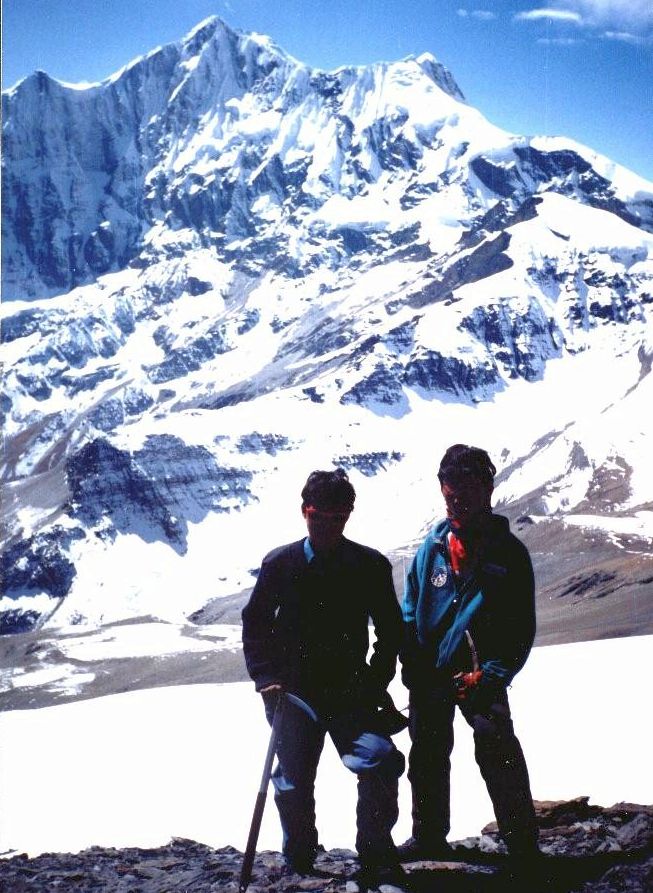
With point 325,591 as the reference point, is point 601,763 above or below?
below

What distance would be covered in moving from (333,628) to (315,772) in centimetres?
106

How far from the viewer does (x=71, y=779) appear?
1307 cm

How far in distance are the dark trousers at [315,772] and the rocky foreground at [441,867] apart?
0.30 meters

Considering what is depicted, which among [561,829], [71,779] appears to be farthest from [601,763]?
[71,779]

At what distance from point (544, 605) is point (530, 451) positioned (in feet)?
384

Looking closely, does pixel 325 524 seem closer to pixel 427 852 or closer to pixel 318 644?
pixel 318 644

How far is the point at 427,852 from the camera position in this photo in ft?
24.8

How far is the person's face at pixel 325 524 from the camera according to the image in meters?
7.54

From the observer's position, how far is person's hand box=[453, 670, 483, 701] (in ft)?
23.8

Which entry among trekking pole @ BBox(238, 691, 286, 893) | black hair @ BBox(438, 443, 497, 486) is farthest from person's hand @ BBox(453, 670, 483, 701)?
black hair @ BBox(438, 443, 497, 486)

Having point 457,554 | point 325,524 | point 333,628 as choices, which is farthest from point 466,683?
point 325,524

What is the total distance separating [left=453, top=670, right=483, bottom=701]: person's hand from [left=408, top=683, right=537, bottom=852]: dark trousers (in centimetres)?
8

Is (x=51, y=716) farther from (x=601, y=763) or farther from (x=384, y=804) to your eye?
(x=384, y=804)

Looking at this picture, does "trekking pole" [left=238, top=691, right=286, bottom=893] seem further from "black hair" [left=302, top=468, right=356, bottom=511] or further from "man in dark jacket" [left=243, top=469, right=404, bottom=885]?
"black hair" [left=302, top=468, right=356, bottom=511]
